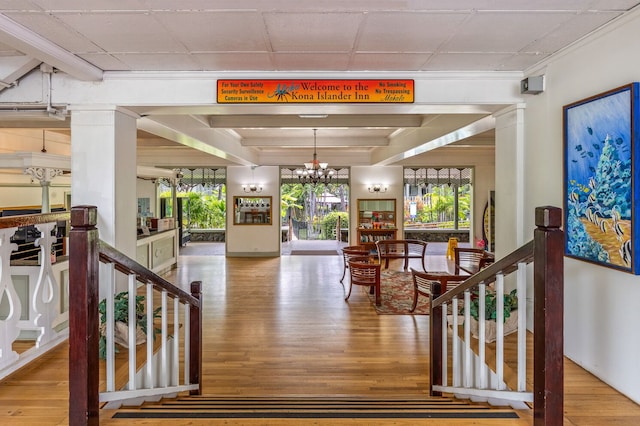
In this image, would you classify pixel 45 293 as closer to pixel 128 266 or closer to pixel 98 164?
pixel 98 164

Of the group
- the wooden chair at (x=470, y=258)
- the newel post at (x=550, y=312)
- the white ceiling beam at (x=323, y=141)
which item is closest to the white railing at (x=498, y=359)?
the newel post at (x=550, y=312)

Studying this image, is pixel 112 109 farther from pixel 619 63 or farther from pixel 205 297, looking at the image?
pixel 619 63

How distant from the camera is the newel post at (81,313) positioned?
1.69 metres

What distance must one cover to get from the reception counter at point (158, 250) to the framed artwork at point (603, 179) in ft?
22.5

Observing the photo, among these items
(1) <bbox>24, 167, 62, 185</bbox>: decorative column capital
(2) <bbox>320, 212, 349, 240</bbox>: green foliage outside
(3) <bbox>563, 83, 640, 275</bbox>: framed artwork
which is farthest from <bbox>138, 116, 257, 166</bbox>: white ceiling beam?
(2) <bbox>320, 212, 349, 240</bbox>: green foliage outside

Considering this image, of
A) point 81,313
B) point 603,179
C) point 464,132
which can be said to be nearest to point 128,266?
point 81,313

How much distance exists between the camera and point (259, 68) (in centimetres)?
376

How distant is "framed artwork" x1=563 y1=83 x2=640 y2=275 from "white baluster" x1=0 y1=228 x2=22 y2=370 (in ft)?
13.8

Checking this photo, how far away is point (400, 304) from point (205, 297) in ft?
11.0

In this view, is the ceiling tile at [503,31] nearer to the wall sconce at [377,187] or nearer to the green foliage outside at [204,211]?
the wall sconce at [377,187]

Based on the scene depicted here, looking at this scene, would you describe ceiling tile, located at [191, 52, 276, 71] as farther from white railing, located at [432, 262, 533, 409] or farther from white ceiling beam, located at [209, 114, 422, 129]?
white ceiling beam, located at [209, 114, 422, 129]

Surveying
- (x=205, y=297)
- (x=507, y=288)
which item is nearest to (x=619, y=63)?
(x=507, y=288)

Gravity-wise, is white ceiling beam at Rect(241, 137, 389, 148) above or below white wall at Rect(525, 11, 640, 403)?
above

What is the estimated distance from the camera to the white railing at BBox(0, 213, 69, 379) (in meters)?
2.65
